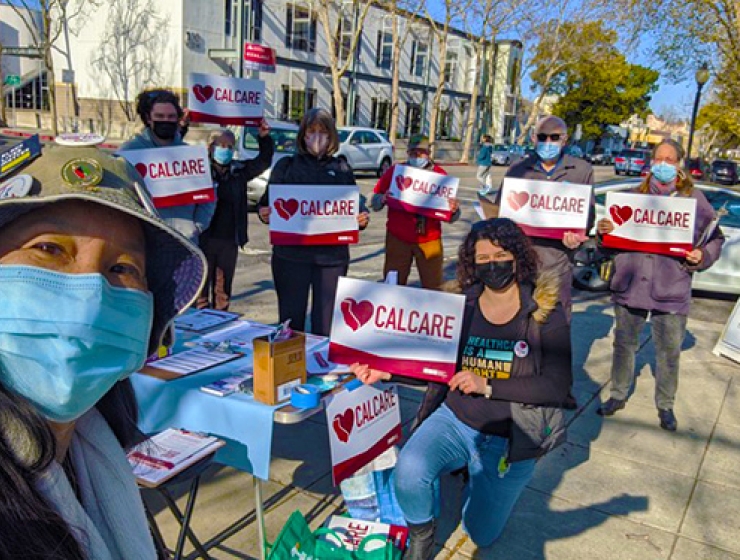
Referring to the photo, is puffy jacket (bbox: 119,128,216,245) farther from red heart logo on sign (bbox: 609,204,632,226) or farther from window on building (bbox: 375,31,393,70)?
window on building (bbox: 375,31,393,70)

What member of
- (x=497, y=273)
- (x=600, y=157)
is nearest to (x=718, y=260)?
(x=497, y=273)

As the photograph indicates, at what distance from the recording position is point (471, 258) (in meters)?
3.31

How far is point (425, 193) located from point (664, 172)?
1957 mm

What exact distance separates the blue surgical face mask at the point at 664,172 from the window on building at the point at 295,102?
29030 millimetres

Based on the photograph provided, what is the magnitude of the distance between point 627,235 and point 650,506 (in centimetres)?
195

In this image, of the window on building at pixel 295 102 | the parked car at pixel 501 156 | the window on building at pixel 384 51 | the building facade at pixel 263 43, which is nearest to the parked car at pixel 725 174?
the parked car at pixel 501 156

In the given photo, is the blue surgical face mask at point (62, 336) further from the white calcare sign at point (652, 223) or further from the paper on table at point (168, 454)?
the white calcare sign at point (652, 223)

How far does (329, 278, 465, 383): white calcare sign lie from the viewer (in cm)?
297

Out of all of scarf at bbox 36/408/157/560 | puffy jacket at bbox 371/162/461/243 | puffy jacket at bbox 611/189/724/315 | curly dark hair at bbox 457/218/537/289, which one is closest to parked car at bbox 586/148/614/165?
puffy jacket at bbox 371/162/461/243

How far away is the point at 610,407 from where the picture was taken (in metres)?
5.09

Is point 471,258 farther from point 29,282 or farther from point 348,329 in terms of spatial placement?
point 29,282

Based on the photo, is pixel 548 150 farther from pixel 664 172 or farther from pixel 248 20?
pixel 248 20

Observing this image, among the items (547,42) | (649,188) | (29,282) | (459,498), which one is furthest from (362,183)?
(547,42)

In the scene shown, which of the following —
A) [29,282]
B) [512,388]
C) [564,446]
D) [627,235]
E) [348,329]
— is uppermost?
[29,282]
